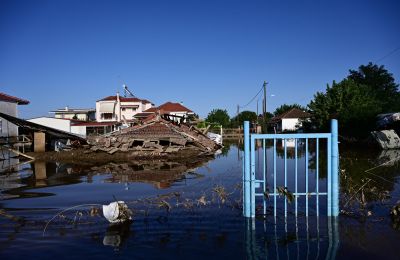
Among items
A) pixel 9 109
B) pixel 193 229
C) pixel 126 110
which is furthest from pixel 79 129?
pixel 193 229

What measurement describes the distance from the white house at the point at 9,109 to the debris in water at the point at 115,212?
99.0ft

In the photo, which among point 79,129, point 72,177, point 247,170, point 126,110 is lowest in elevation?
point 72,177

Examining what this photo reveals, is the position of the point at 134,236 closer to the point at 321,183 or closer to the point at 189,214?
the point at 189,214

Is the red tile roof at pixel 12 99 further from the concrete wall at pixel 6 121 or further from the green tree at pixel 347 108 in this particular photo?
the green tree at pixel 347 108

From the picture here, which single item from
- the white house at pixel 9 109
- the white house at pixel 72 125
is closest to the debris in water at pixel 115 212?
the white house at pixel 9 109

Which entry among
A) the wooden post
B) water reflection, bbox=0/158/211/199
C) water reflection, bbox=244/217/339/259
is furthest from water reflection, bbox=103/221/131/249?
the wooden post

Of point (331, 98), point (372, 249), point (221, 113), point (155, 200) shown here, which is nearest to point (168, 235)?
point (155, 200)

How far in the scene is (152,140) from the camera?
21484mm

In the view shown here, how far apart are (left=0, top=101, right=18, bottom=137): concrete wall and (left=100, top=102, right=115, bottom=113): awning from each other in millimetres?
20288

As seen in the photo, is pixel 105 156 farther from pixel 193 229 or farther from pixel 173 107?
pixel 173 107

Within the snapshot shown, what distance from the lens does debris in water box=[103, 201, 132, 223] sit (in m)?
6.12

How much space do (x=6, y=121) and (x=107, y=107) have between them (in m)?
23.8

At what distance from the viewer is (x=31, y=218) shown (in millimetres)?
6898

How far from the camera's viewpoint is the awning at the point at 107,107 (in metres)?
55.3
